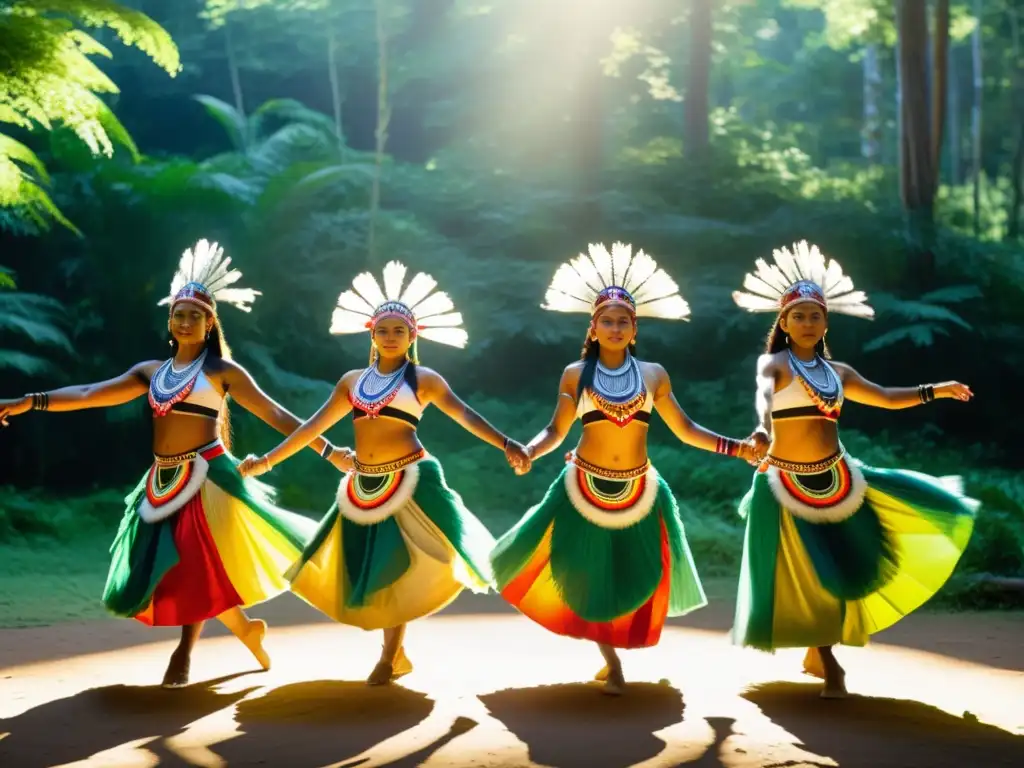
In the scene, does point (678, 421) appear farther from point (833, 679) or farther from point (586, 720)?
point (586, 720)

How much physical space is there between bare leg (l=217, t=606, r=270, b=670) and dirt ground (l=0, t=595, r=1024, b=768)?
95 mm

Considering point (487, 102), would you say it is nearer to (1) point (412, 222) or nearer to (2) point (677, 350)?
(1) point (412, 222)

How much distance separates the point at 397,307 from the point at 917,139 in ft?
36.4

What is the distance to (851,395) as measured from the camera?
5523 mm

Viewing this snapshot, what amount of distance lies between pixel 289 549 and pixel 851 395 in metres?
2.63

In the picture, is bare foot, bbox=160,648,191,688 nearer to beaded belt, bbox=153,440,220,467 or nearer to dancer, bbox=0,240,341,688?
dancer, bbox=0,240,341,688

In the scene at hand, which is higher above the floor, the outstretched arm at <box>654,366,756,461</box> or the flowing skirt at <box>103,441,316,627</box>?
the outstretched arm at <box>654,366,756,461</box>

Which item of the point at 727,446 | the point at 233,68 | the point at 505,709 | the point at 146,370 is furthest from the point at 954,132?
the point at 505,709

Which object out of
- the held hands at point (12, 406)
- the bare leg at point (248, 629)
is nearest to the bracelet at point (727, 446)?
the bare leg at point (248, 629)

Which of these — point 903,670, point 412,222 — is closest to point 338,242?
point 412,222

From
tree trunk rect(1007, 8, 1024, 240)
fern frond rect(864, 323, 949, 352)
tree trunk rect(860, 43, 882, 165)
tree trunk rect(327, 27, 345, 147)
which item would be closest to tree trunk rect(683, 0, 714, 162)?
fern frond rect(864, 323, 949, 352)

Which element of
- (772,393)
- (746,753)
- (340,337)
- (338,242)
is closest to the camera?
(746,753)

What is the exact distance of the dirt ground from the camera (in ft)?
13.5

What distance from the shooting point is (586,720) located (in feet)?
15.1
